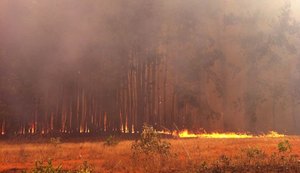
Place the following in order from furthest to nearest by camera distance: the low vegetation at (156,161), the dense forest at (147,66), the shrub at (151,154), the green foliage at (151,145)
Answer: the dense forest at (147,66) → the green foliage at (151,145) → the shrub at (151,154) → the low vegetation at (156,161)

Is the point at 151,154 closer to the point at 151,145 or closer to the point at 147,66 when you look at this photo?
the point at 151,145

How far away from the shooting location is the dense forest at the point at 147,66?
115 feet

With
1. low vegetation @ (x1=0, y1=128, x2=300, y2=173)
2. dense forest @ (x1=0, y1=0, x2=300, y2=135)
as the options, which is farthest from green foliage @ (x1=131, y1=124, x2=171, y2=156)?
dense forest @ (x1=0, y1=0, x2=300, y2=135)

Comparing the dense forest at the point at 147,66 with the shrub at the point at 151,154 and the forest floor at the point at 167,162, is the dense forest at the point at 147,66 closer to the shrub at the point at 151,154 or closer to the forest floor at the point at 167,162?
the forest floor at the point at 167,162

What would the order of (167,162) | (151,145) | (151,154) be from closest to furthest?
(167,162)
(151,154)
(151,145)

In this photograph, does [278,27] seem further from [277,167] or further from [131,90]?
[277,167]

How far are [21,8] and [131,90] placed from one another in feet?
45.1

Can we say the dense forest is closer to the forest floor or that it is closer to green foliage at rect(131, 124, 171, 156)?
the forest floor

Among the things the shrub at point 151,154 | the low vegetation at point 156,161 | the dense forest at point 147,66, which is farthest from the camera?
the dense forest at point 147,66

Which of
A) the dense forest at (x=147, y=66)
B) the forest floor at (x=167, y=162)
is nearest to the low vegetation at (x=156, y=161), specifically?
the forest floor at (x=167, y=162)

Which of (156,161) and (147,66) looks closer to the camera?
(156,161)

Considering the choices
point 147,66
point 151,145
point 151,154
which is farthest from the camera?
point 147,66

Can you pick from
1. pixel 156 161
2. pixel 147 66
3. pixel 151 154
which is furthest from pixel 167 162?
pixel 147 66

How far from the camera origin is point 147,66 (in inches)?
1543
